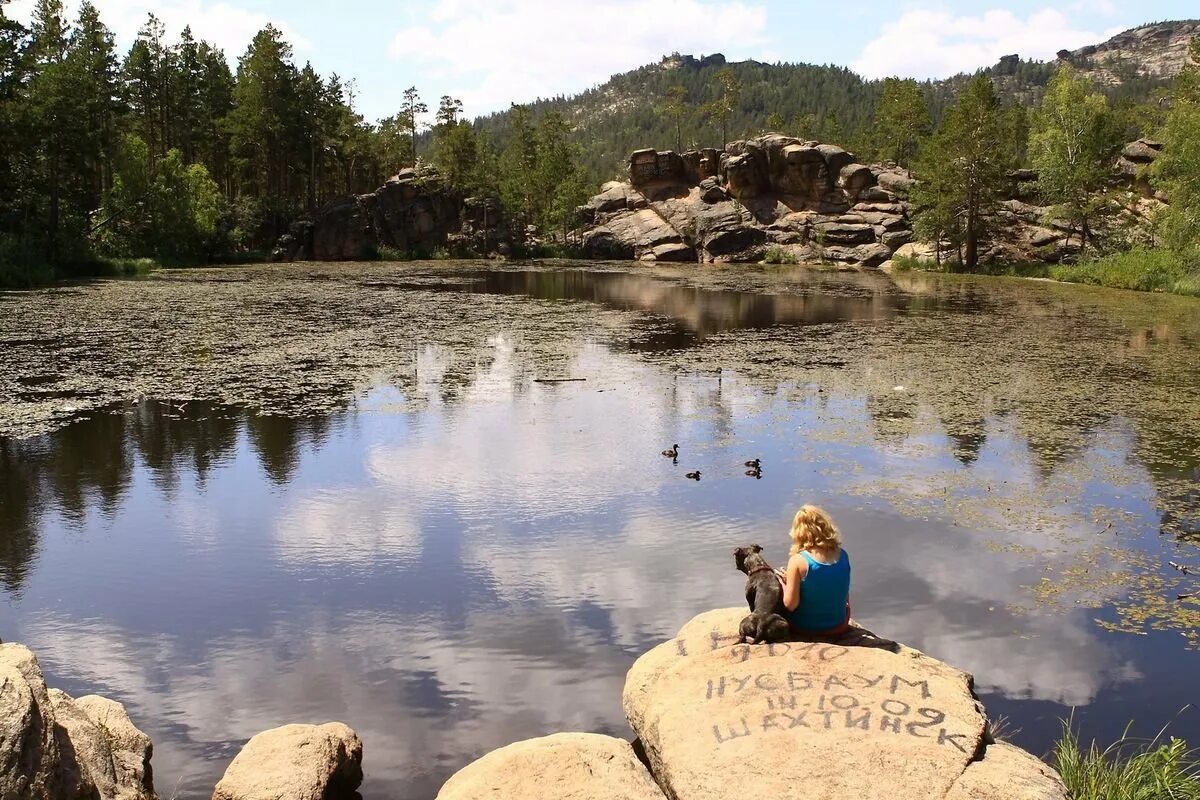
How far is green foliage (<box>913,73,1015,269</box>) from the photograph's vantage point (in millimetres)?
54562

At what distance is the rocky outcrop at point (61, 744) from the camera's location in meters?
4.00

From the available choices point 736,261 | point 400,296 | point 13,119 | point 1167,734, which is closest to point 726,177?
point 736,261

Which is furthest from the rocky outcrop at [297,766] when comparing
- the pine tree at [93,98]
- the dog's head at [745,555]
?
the pine tree at [93,98]

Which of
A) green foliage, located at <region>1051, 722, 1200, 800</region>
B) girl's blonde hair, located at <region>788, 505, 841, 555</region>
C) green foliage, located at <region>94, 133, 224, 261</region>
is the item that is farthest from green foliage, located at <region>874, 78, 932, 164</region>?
green foliage, located at <region>1051, 722, 1200, 800</region>

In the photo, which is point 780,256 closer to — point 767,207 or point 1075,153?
point 767,207

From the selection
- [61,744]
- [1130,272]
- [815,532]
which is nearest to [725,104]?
[1130,272]

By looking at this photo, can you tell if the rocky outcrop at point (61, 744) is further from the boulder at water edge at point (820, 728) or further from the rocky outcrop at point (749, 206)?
the rocky outcrop at point (749, 206)

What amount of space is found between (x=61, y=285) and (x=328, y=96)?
1556 inches

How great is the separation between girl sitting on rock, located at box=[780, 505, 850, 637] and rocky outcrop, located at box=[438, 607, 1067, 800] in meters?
0.41

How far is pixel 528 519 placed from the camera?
10.4 meters

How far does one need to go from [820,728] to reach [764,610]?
128 centimetres

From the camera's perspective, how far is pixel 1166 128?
38.1 m

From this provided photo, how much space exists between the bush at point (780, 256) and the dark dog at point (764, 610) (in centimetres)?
6564

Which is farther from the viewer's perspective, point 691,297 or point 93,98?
point 93,98
